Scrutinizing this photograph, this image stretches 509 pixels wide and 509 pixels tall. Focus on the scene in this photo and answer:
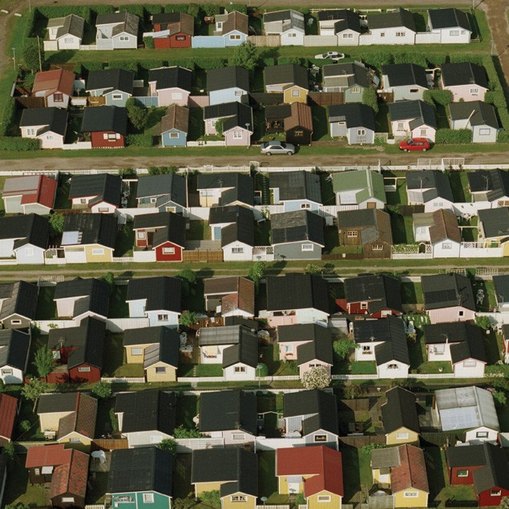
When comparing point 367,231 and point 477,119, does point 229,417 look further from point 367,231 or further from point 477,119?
point 477,119

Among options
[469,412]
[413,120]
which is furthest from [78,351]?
[413,120]

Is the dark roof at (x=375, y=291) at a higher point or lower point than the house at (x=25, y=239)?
lower

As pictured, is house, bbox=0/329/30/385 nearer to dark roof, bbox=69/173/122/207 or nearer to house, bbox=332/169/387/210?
dark roof, bbox=69/173/122/207

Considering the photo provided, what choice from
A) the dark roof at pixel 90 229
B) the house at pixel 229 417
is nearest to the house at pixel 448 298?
the house at pixel 229 417

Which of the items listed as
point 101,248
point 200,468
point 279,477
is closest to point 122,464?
point 200,468

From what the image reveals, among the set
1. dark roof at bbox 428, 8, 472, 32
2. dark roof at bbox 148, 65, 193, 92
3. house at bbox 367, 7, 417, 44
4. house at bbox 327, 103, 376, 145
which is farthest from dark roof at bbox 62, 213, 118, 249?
dark roof at bbox 428, 8, 472, 32

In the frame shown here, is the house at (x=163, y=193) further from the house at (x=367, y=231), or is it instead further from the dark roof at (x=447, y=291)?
the dark roof at (x=447, y=291)
